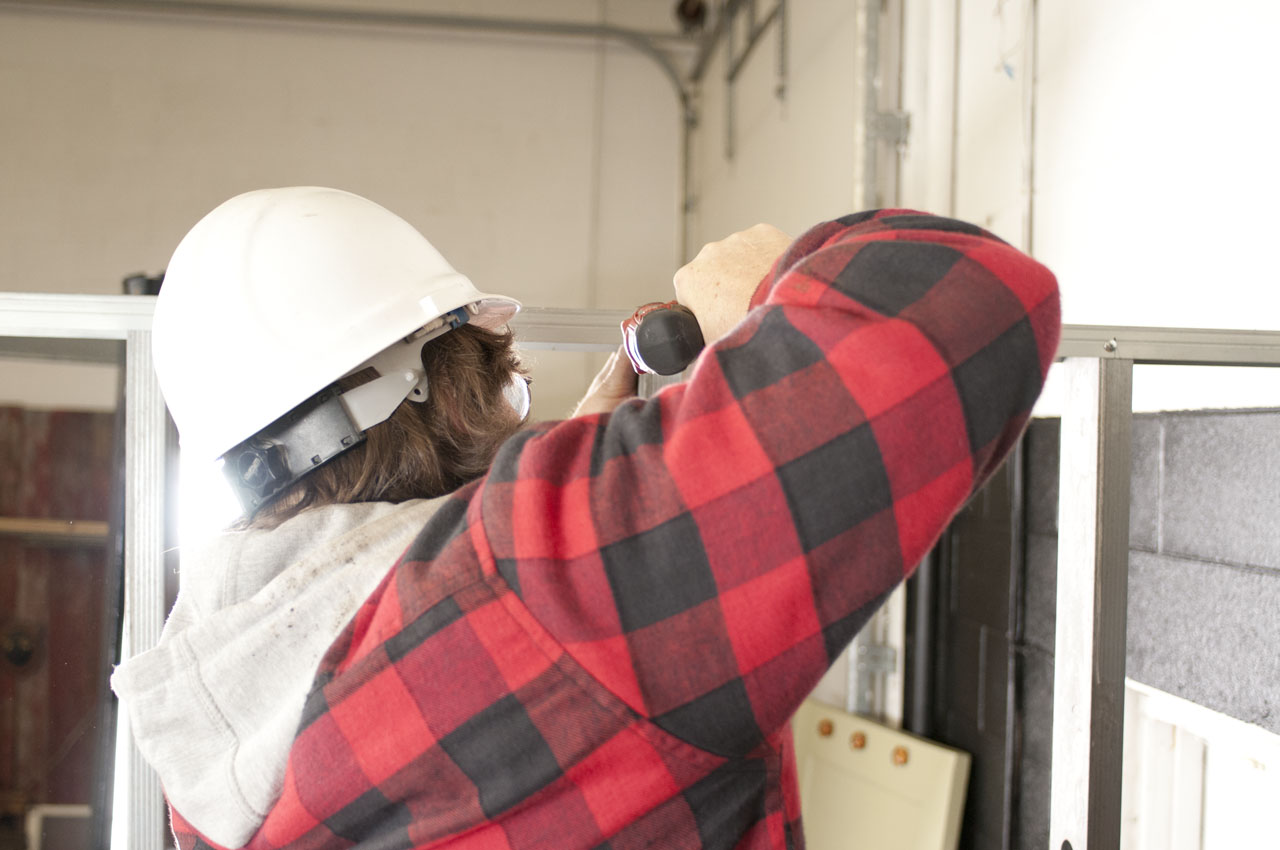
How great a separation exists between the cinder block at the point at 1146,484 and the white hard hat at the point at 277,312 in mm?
1158

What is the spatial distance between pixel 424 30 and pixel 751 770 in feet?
13.4

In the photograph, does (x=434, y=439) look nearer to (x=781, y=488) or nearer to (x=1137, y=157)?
(x=781, y=488)

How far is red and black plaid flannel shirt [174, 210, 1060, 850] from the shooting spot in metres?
0.47

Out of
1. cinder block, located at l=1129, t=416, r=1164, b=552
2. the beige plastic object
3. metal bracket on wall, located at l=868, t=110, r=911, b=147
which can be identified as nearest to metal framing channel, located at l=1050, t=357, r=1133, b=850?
cinder block, located at l=1129, t=416, r=1164, b=552

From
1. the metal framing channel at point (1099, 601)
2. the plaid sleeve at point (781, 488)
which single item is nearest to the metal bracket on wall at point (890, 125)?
the metal framing channel at point (1099, 601)

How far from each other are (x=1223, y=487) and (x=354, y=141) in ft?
12.2

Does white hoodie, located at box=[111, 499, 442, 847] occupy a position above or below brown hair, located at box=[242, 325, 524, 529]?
below

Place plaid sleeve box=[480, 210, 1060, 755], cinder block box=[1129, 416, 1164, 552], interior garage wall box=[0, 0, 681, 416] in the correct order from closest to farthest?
plaid sleeve box=[480, 210, 1060, 755], cinder block box=[1129, 416, 1164, 552], interior garage wall box=[0, 0, 681, 416]

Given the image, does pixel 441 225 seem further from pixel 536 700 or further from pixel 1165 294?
pixel 536 700

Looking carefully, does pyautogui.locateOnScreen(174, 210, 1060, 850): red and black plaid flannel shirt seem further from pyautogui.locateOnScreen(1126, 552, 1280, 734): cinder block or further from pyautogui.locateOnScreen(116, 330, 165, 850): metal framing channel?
pyautogui.locateOnScreen(1126, 552, 1280, 734): cinder block

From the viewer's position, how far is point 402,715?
51 cm

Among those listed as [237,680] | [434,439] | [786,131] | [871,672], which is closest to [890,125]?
[786,131]

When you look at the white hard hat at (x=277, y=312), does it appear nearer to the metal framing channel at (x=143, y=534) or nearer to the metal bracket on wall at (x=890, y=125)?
the metal framing channel at (x=143, y=534)

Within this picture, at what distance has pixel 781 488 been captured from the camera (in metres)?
0.46
